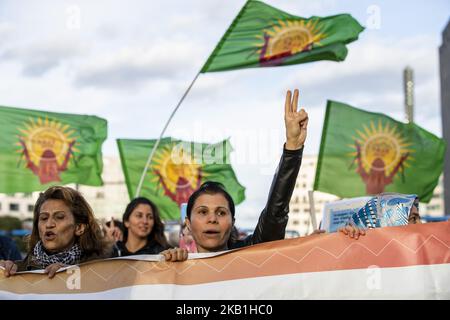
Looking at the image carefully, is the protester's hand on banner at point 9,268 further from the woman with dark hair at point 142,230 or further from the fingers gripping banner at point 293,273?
the woman with dark hair at point 142,230

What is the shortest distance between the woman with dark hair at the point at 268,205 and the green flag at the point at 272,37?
23.6 feet

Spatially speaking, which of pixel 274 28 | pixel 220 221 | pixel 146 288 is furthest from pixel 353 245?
pixel 274 28

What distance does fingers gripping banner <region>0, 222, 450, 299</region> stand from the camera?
2.96m

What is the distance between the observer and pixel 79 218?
12.0 feet

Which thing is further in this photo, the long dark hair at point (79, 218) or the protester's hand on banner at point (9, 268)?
the long dark hair at point (79, 218)

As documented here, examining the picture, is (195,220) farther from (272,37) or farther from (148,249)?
(272,37)

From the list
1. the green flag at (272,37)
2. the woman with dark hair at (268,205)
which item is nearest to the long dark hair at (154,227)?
the woman with dark hair at (268,205)

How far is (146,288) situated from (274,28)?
807 cm

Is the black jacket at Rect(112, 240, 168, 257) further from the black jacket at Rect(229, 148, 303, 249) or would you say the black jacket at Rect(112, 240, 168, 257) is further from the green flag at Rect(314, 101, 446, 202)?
the green flag at Rect(314, 101, 446, 202)

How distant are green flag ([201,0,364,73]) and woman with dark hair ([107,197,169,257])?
17.7 feet

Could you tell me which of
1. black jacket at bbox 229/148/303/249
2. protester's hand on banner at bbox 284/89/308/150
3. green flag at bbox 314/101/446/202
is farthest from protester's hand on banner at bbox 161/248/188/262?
green flag at bbox 314/101/446/202

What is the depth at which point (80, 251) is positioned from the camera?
3.59 meters

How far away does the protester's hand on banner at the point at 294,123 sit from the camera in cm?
342
